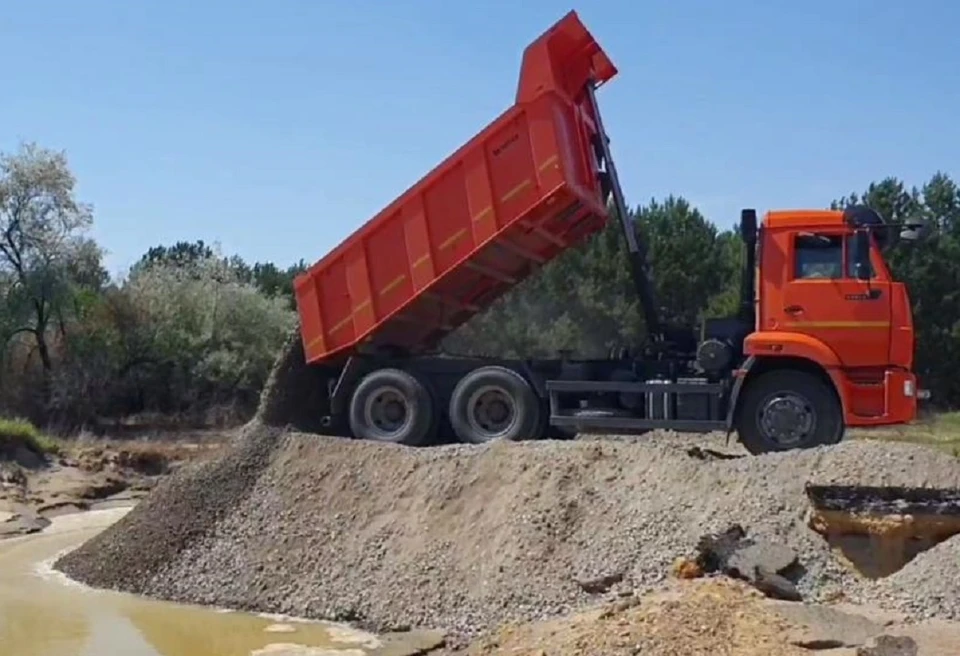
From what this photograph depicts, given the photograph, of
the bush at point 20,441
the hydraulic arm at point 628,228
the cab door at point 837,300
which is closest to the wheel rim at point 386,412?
the hydraulic arm at point 628,228

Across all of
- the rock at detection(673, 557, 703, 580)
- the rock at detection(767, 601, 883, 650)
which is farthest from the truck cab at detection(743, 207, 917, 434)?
the rock at detection(767, 601, 883, 650)

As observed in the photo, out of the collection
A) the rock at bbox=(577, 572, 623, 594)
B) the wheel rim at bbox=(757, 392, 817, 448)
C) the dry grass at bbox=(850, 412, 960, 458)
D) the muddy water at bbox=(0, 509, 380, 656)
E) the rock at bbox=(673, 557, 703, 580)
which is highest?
the wheel rim at bbox=(757, 392, 817, 448)

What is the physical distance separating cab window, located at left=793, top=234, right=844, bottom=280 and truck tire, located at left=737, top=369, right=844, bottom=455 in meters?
1.08

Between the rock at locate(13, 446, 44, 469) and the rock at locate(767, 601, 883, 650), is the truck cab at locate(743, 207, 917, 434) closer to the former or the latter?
the rock at locate(767, 601, 883, 650)

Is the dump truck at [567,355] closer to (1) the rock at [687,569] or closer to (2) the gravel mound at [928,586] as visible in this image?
(2) the gravel mound at [928,586]

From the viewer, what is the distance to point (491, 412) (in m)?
15.5

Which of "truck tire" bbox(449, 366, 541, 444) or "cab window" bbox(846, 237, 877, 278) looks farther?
"truck tire" bbox(449, 366, 541, 444)

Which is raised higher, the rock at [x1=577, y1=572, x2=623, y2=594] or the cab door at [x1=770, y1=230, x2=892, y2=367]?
the cab door at [x1=770, y1=230, x2=892, y2=367]

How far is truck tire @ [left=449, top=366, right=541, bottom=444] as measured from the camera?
49.9 ft

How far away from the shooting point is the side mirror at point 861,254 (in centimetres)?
1342

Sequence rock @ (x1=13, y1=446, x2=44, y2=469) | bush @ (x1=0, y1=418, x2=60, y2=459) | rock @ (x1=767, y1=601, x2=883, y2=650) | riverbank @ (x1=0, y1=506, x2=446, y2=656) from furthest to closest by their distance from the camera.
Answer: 1. bush @ (x1=0, y1=418, x2=60, y2=459)
2. rock @ (x1=13, y1=446, x2=44, y2=469)
3. riverbank @ (x1=0, y1=506, x2=446, y2=656)
4. rock @ (x1=767, y1=601, x2=883, y2=650)

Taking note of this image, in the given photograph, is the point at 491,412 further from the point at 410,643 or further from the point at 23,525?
the point at 23,525

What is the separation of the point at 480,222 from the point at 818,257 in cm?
386

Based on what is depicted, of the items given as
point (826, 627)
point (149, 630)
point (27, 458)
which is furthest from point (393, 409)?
point (27, 458)
